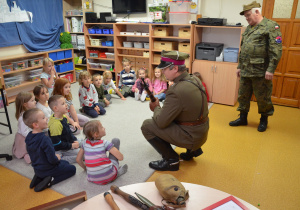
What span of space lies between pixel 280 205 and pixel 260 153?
2.95 ft

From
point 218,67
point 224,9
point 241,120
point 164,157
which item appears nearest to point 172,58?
point 164,157

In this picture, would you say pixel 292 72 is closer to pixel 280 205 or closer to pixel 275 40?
pixel 275 40

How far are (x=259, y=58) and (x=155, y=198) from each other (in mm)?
2721

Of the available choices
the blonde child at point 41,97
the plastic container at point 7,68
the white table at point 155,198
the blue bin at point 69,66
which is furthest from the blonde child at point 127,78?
the white table at point 155,198

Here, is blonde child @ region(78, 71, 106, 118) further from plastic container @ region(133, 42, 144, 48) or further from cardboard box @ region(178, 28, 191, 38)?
cardboard box @ region(178, 28, 191, 38)

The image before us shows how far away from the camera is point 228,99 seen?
4.48m

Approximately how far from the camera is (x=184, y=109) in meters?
2.22

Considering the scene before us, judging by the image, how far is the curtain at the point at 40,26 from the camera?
493cm

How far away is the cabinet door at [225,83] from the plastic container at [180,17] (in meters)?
1.01

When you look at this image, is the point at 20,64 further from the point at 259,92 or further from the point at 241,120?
the point at 259,92

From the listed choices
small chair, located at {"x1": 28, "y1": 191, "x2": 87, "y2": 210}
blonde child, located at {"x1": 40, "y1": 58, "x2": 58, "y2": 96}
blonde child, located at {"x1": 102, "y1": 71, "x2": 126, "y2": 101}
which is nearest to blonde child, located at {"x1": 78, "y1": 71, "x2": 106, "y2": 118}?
blonde child, located at {"x1": 40, "y1": 58, "x2": 58, "y2": 96}

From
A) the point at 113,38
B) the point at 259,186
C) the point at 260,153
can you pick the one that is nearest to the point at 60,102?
the point at 259,186

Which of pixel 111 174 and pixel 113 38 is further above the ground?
pixel 113 38

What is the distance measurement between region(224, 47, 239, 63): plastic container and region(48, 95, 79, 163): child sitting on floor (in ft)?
9.87
